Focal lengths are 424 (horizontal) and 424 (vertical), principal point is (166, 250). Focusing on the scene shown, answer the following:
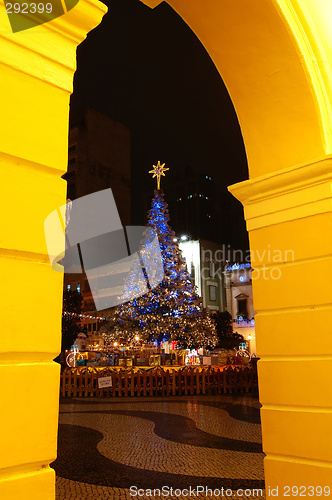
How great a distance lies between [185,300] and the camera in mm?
20641

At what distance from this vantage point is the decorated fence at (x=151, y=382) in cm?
1527

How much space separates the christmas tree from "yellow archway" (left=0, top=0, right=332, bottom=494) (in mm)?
16330

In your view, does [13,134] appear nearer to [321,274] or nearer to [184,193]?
[321,274]

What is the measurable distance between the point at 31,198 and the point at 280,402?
2707 millimetres

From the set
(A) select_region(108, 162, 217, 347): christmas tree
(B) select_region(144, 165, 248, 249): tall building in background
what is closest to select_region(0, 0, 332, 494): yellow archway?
(A) select_region(108, 162, 217, 347): christmas tree

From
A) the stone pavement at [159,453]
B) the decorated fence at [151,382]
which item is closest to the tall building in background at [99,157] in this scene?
the decorated fence at [151,382]

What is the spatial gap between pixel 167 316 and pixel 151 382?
5267mm

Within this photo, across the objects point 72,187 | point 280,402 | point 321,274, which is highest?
point 72,187

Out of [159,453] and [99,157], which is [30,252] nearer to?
[159,453]

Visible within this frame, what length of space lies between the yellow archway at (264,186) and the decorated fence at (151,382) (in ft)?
40.0

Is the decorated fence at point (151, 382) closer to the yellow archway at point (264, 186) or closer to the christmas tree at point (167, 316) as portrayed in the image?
the christmas tree at point (167, 316)

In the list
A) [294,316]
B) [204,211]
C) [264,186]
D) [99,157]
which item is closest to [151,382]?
[294,316]

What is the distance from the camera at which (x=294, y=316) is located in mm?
3605

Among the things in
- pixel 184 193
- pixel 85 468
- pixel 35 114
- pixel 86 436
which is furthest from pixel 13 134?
pixel 184 193
